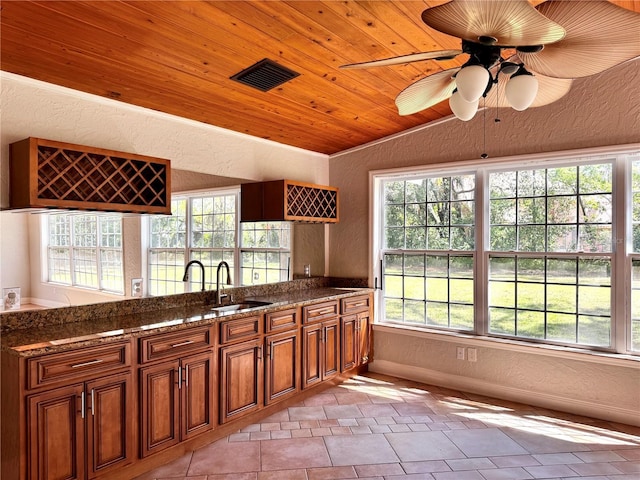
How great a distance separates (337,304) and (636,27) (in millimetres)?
3211

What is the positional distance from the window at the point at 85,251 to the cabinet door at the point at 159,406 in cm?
93

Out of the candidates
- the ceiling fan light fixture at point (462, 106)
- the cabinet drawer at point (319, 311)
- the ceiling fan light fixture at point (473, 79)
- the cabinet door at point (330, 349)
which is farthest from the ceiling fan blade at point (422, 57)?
the cabinet door at point (330, 349)

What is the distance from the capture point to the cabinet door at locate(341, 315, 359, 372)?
431cm

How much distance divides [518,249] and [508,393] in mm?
1303

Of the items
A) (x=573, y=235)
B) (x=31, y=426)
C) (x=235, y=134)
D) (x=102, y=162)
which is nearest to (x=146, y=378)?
(x=31, y=426)

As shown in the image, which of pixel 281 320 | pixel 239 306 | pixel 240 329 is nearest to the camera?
pixel 240 329

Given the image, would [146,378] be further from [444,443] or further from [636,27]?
[636,27]

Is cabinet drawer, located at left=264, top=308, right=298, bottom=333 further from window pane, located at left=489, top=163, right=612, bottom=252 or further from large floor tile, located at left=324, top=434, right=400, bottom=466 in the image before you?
window pane, located at left=489, top=163, right=612, bottom=252

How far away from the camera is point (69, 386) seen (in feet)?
7.55

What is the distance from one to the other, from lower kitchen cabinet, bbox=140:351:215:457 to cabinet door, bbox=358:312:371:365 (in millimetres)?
1889

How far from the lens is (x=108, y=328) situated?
8.64 feet

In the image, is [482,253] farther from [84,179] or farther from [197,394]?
[84,179]

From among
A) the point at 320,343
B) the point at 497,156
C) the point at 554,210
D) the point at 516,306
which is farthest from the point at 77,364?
the point at 554,210

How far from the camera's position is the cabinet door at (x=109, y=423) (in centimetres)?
239
